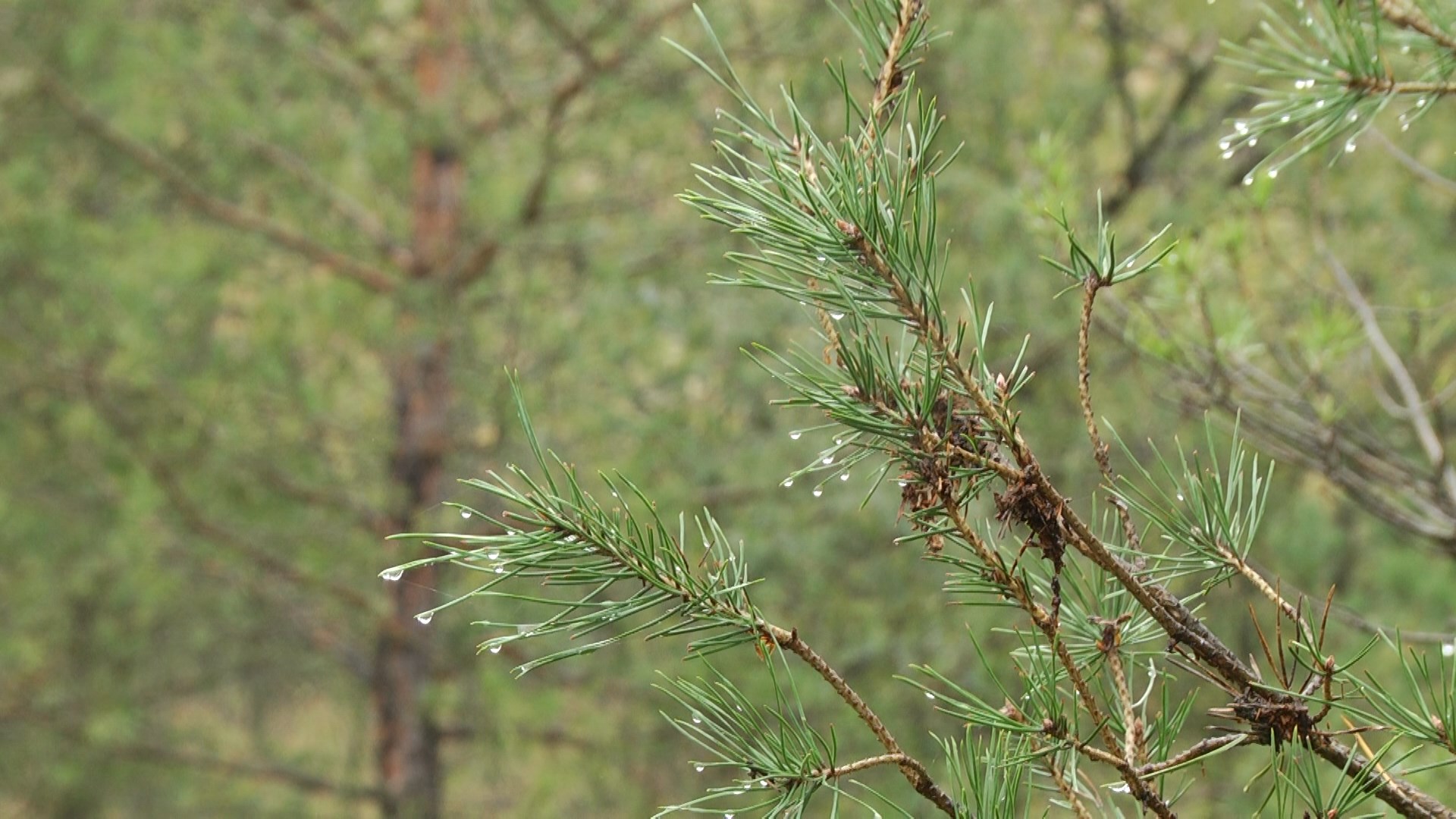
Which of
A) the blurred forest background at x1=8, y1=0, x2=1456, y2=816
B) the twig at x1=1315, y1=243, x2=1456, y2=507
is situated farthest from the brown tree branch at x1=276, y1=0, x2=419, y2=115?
the twig at x1=1315, y1=243, x2=1456, y2=507

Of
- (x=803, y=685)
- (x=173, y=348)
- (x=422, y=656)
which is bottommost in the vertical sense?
(x=803, y=685)

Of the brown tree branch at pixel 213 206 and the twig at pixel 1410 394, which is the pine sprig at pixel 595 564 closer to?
the twig at pixel 1410 394

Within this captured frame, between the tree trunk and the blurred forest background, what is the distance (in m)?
0.02

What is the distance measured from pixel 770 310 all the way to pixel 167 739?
3.84 meters

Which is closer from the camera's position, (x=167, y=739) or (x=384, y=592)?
(x=384, y=592)

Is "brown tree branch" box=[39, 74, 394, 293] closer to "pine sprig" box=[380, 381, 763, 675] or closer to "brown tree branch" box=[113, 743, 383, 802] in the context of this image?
"brown tree branch" box=[113, 743, 383, 802]

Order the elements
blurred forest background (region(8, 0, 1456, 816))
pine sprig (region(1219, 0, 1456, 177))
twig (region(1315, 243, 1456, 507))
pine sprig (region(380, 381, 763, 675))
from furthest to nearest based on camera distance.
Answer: blurred forest background (region(8, 0, 1456, 816))
twig (region(1315, 243, 1456, 507))
pine sprig (region(1219, 0, 1456, 177))
pine sprig (region(380, 381, 763, 675))

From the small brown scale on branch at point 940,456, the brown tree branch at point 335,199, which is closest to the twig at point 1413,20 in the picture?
the small brown scale on branch at point 940,456

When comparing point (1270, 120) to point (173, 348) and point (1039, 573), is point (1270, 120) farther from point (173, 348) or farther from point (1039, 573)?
point (173, 348)

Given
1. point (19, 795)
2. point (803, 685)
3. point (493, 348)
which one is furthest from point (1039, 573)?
point (19, 795)

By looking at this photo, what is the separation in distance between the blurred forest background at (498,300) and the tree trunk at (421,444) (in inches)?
0.7

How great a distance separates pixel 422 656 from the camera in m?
5.55

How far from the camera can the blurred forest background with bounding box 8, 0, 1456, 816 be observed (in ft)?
15.8

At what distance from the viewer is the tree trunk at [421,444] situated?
17.5 ft
